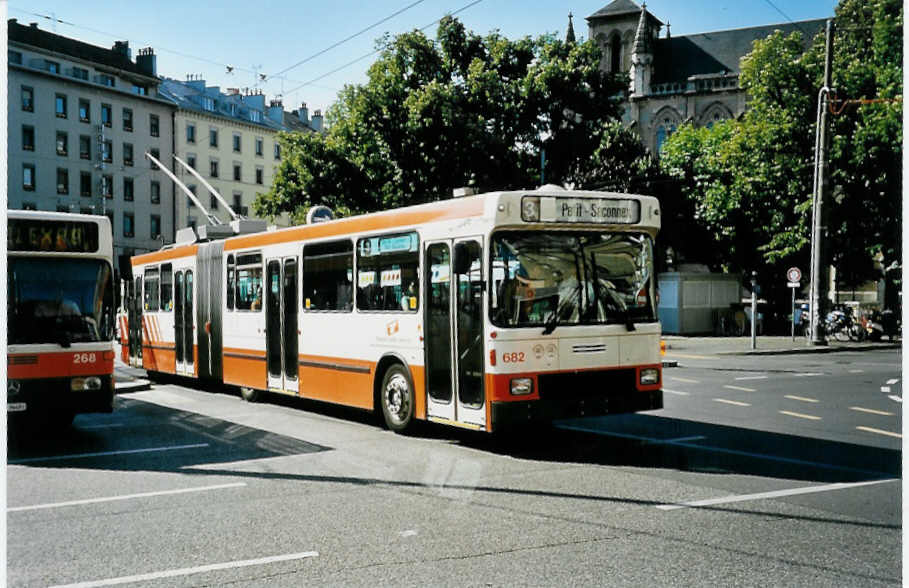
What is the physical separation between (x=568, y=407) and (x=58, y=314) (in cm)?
568

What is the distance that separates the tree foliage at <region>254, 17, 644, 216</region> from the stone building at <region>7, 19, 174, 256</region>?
19.3m

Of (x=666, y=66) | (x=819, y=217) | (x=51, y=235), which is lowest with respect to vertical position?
(x=51, y=235)

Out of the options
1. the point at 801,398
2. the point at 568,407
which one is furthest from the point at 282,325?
the point at 801,398

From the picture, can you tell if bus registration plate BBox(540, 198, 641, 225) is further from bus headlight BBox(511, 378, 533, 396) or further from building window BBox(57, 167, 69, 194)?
→ building window BBox(57, 167, 69, 194)

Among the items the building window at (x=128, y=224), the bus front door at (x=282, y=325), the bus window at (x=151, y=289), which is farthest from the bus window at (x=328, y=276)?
the building window at (x=128, y=224)

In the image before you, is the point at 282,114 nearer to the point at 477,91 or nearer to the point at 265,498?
the point at 477,91

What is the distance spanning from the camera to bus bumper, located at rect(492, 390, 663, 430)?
31.5 ft

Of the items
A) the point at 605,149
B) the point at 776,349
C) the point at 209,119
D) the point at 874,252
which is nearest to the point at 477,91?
the point at 605,149

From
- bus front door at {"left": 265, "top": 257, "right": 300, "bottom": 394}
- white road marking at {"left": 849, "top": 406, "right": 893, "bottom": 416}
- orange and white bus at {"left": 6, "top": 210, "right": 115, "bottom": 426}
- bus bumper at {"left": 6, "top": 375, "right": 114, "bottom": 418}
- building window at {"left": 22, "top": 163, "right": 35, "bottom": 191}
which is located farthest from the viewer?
building window at {"left": 22, "top": 163, "right": 35, "bottom": 191}

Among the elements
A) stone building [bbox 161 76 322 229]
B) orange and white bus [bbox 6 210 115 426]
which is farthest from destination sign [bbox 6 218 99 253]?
stone building [bbox 161 76 322 229]

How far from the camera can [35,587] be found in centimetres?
544

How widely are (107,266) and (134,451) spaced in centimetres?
229

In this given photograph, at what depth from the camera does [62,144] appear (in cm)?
5491

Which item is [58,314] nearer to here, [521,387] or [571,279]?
[521,387]
